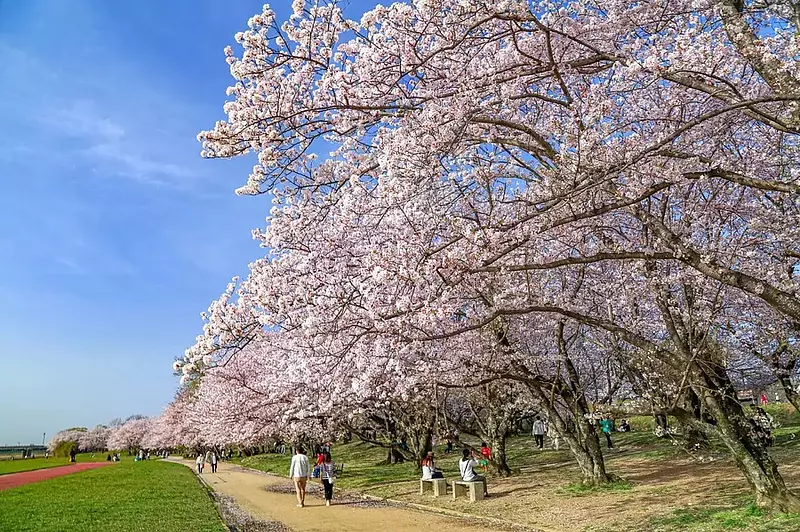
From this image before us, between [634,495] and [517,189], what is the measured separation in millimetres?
6951

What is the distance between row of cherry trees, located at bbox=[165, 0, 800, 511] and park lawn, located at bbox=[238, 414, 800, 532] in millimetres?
1094

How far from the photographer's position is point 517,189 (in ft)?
30.5

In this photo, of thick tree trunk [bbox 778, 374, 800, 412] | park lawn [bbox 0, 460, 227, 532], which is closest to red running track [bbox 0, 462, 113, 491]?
park lawn [bbox 0, 460, 227, 532]

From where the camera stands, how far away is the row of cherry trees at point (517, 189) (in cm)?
591

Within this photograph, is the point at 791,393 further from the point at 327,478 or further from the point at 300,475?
the point at 300,475

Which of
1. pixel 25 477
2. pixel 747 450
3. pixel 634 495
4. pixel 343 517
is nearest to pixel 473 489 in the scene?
pixel 343 517

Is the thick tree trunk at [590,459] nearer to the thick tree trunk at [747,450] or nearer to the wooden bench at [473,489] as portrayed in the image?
the wooden bench at [473,489]

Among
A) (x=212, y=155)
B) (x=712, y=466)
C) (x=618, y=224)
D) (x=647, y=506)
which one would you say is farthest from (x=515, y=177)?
(x=712, y=466)

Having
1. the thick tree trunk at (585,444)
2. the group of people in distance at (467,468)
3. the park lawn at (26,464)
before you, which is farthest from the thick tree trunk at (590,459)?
the park lawn at (26,464)

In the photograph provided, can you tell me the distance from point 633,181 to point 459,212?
269cm

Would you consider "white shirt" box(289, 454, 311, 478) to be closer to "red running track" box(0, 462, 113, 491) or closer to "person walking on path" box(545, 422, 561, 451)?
"person walking on path" box(545, 422, 561, 451)

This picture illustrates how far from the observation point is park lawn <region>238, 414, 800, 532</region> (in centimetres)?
873

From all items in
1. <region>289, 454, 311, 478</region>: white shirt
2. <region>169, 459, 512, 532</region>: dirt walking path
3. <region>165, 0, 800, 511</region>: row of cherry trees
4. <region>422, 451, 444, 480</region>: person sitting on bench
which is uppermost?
<region>165, 0, 800, 511</region>: row of cherry trees

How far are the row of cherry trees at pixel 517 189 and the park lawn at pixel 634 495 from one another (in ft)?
3.59
